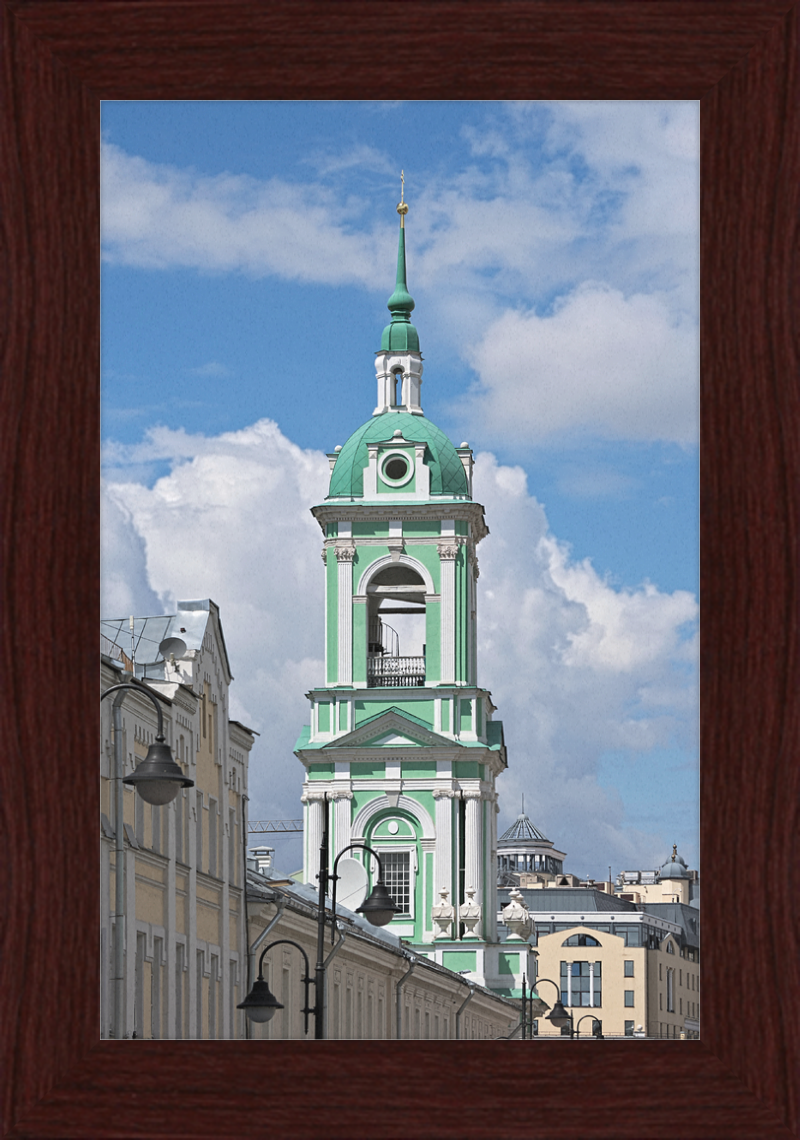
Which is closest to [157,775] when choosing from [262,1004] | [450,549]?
[262,1004]

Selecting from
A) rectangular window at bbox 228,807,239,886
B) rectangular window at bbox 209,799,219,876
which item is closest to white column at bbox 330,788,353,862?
rectangular window at bbox 228,807,239,886

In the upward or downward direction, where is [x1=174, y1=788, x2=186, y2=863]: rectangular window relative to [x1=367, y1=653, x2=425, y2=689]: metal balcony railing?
downward

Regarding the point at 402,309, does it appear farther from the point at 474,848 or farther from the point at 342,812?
the point at 474,848

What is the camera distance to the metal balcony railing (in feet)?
201

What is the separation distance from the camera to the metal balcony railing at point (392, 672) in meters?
61.2

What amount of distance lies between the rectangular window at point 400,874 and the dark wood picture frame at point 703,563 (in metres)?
54.1

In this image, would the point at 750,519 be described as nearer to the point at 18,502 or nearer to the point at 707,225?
the point at 707,225

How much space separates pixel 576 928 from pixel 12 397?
5096 cm

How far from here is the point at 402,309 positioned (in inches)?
212

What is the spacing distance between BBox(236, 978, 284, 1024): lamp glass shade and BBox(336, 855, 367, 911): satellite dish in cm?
1477

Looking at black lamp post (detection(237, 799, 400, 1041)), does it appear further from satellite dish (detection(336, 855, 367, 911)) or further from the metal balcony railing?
the metal balcony railing

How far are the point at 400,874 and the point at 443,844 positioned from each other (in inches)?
63.2
